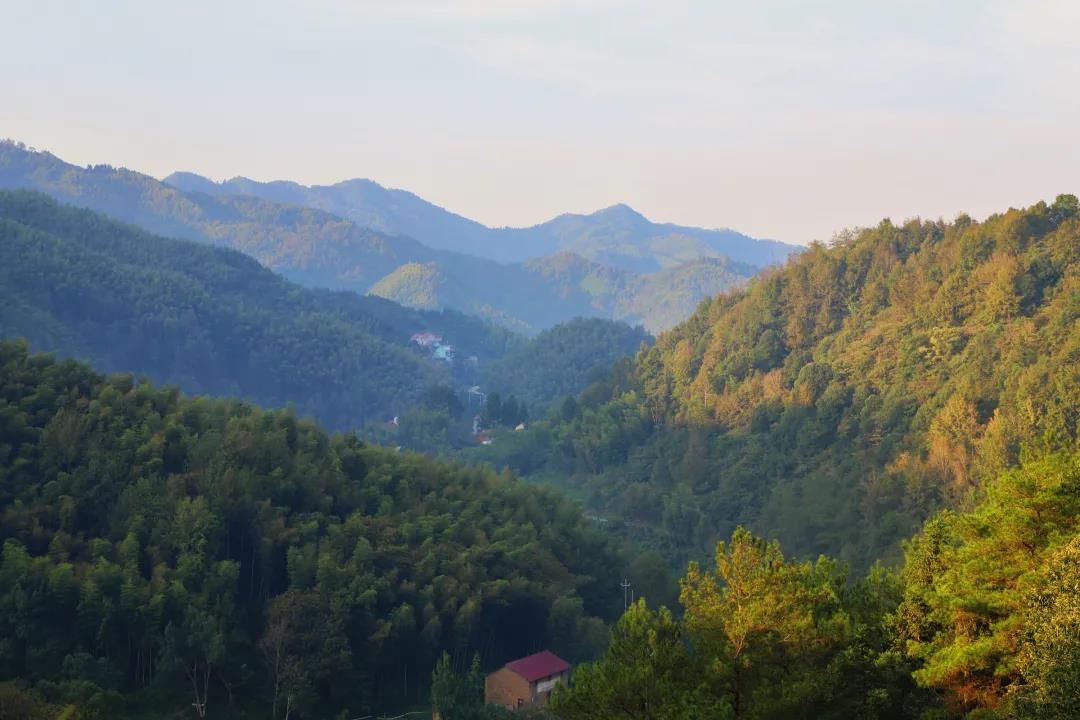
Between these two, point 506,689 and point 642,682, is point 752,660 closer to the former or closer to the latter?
point 642,682

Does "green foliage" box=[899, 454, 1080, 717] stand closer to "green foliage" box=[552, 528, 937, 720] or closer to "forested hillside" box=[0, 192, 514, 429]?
"green foliage" box=[552, 528, 937, 720]

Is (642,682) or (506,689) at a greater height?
(642,682)

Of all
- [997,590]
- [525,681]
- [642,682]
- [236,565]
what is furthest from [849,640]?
Result: [236,565]

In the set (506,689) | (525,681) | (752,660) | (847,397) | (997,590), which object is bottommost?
(506,689)

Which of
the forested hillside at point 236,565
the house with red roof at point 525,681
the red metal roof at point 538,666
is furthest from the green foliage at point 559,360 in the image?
the house with red roof at point 525,681

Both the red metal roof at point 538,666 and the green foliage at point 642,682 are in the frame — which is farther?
the red metal roof at point 538,666

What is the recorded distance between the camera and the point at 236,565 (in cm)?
2467

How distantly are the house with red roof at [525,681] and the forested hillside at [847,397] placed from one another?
50.3 feet

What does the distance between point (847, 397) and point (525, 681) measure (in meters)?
26.9

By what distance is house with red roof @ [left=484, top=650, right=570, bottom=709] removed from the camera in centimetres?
2516

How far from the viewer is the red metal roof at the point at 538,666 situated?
1000 inches

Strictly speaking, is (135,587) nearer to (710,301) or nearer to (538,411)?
(710,301)

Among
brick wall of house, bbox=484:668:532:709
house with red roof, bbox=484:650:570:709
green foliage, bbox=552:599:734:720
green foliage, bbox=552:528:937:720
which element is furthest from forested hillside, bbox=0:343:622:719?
green foliage, bbox=552:528:937:720

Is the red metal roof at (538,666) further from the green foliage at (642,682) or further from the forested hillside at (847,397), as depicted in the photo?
the forested hillside at (847,397)
